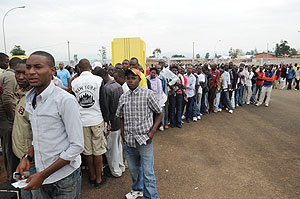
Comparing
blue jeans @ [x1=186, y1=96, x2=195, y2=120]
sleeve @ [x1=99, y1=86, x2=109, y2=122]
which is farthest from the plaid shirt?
blue jeans @ [x1=186, y1=96, x2=195, y2=120]

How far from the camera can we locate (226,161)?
176 inches

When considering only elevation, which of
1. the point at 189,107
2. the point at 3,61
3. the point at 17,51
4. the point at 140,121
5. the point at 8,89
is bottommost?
the point at 189,107

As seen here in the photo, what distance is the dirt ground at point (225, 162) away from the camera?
3.42 m

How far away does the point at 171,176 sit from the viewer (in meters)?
3.88

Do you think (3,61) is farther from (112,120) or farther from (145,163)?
(145,163)

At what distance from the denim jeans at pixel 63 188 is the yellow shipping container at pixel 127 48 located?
802 centimetres

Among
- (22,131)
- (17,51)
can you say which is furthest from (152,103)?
(17,51)

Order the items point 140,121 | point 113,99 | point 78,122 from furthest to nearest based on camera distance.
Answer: point 113,99, point 140,121, point 78,122

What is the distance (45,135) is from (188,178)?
299 centimetres

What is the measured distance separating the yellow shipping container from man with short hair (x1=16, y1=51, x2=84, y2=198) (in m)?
7.84

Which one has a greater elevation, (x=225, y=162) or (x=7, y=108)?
(x=7, y=108)

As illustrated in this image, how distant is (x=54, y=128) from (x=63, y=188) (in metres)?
0.56

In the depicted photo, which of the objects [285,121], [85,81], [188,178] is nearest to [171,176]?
[188,178]

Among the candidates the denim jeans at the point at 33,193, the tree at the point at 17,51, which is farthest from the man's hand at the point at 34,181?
the tree at the point at 17,51
